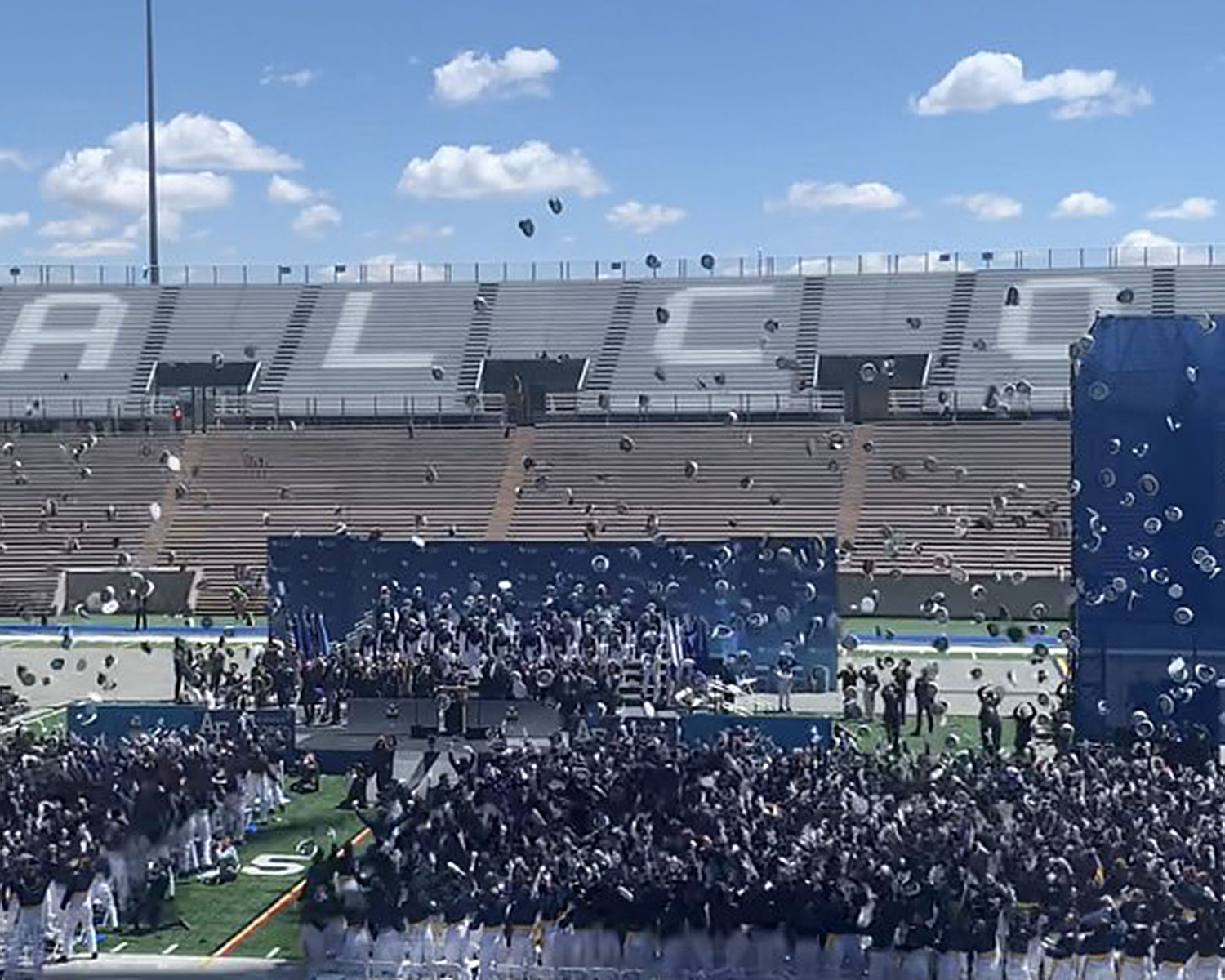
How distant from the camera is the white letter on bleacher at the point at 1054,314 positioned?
42.7 meters

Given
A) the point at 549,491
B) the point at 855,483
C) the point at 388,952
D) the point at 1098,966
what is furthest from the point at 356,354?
the point at 1098,966

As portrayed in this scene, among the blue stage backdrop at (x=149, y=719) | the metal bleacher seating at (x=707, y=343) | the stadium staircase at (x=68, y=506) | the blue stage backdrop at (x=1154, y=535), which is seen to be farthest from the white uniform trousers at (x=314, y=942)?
the metal bleacher seating at (x=707, y=343)

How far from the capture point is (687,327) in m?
45.7

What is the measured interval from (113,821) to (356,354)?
32702 mm

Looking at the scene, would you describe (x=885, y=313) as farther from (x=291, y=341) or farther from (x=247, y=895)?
(x=247, y=895)

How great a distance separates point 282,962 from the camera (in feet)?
41.7

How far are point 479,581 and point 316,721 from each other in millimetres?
3462

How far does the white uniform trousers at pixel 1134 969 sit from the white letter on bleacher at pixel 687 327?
32.6 m

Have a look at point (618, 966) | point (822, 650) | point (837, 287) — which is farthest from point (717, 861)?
point (837, 287)

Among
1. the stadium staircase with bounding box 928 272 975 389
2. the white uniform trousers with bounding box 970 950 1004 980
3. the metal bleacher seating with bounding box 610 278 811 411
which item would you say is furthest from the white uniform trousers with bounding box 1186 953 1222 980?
the stadium staircase with bounding box 928 272 975 389

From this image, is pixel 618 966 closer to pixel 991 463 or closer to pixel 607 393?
pixel 991 463

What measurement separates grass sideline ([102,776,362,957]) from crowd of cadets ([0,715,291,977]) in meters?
0.21

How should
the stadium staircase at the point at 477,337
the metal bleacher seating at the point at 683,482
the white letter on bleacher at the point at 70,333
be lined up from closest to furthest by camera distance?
the metal bleacher seating at the point at 683,482 < the stadium staircase at the point at 477,337 < the white letter on bleacher at the point at 70,333

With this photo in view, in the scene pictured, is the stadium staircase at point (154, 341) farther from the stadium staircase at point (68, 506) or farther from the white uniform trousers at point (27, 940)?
the white uniform trousers at point (27, 940)
